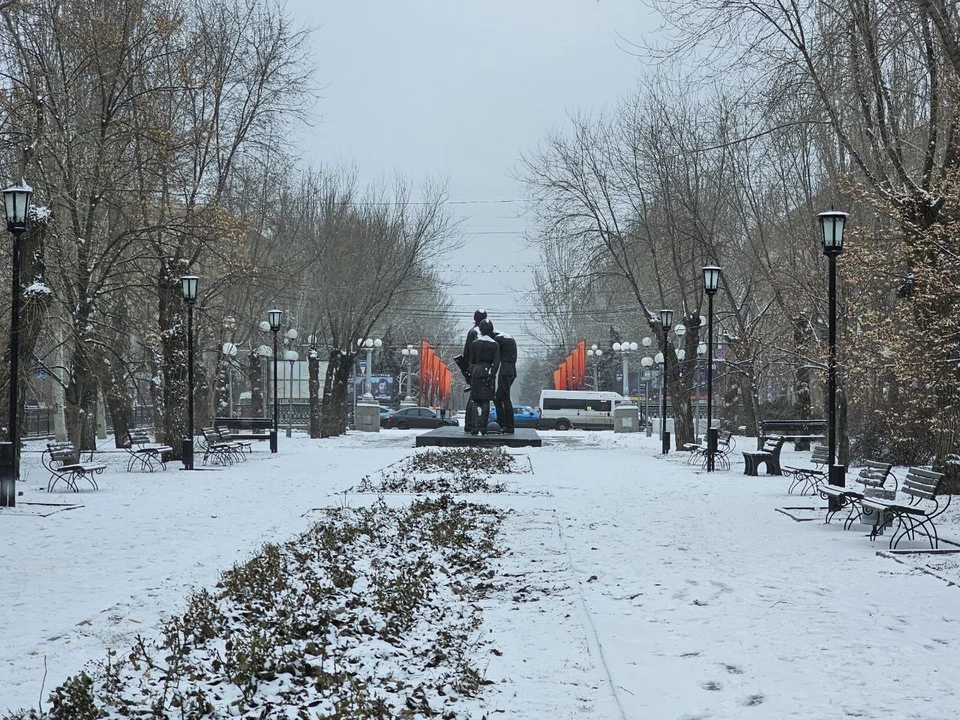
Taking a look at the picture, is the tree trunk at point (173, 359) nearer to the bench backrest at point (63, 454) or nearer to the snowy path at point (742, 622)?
the bench backrest at point (63, 454)

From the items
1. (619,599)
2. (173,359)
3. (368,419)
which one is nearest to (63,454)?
(173,359)

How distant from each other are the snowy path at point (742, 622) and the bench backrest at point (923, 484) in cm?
93

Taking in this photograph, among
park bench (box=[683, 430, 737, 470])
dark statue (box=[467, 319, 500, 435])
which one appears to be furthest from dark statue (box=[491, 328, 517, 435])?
park bench (box=[683, 430, 737, 470])

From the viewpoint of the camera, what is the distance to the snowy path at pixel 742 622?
620 centimetres

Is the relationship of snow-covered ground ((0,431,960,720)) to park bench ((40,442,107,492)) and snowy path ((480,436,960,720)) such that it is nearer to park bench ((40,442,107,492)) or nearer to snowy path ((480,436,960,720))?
snowy path ((480,436,960,720))

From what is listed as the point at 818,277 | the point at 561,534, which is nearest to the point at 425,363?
the point at 818,277

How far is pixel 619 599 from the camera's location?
907 cm

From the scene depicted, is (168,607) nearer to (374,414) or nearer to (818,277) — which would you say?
(818,277)

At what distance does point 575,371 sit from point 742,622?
55.4 meters

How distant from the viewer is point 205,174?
96.4ft

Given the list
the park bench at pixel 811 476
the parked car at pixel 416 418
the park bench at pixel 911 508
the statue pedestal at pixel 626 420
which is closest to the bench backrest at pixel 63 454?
the park bench at pixel 811 476

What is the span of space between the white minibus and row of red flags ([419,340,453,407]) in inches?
287

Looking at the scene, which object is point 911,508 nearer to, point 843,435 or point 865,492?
point 865,492

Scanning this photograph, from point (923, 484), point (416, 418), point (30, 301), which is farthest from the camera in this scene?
point (416, 418)
